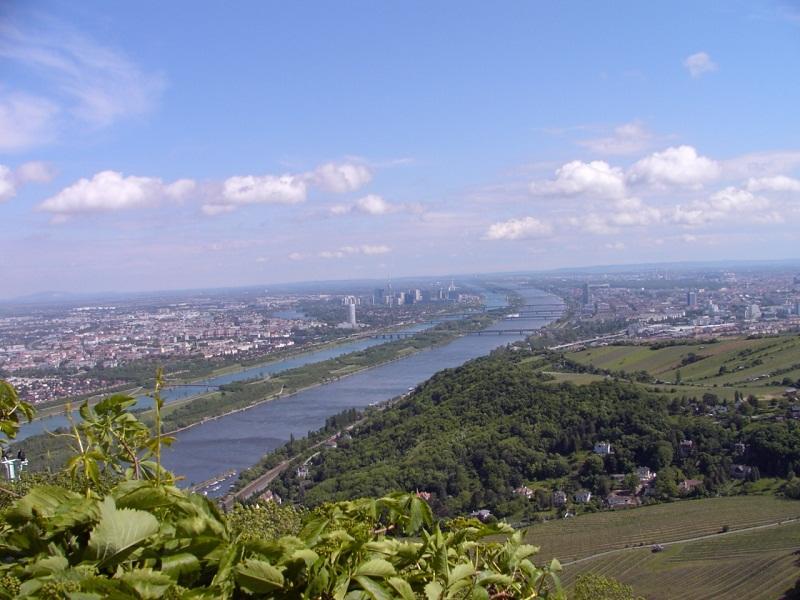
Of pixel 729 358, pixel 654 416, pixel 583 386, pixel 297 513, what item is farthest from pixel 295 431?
pixel 297 513

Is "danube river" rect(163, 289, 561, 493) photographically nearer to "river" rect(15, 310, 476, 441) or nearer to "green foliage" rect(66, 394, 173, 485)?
"river" rect(15, 310, 476, 441)

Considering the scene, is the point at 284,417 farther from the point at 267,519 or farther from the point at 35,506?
the point at 35,506

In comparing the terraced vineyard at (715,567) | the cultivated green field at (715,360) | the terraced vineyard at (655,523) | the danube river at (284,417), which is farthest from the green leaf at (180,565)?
the cultivated green field at (715,360)

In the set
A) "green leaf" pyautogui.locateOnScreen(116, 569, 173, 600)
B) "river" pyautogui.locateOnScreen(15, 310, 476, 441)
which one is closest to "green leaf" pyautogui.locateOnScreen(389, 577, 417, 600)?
"green leaf" pyautogui.locateOnScreen(116, 569, 173, 600)

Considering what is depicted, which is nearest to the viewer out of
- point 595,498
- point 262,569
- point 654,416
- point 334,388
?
point 262,569

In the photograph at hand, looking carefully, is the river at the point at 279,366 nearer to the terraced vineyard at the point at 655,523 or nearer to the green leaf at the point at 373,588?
the terraced vineyard at the point at 655,523

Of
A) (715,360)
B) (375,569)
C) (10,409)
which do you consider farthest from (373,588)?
(715,360)

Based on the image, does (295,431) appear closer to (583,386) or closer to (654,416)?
(583,386)
